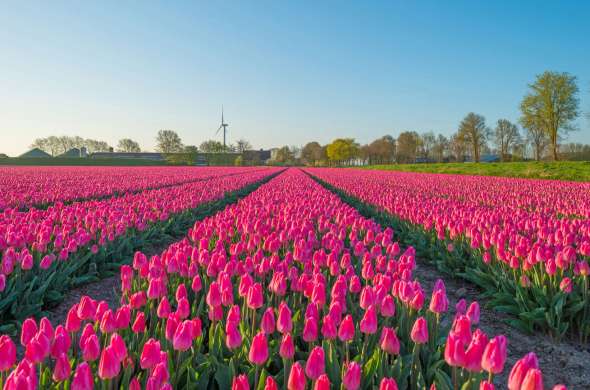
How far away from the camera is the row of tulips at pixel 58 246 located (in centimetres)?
369

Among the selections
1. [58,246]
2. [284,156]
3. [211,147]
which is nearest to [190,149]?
[211,147]

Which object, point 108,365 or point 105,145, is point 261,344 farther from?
point 105,145

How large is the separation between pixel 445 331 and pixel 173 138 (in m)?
119

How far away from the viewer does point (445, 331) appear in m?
3.03

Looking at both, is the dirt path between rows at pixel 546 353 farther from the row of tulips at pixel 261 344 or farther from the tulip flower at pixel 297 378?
the tulip flower at pixel 297 378

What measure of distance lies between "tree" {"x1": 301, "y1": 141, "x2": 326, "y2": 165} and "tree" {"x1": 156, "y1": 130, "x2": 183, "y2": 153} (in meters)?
38.0

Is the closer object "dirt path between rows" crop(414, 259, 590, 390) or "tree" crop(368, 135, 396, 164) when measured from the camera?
"dirt path between rows" crop(414, 259, 590, 390)

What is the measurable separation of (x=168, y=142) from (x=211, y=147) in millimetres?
18059

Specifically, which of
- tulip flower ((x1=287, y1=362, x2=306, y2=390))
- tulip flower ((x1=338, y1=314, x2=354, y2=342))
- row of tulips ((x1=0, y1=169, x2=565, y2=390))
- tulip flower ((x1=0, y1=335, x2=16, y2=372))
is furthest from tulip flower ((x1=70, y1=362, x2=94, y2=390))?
tulip flower ((x1=338, y1=314, x2=354, y2=342))

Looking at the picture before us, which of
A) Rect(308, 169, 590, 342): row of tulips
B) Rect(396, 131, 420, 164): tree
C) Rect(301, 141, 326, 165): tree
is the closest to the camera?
Rect(308, 169, 590, 342): row of tulips

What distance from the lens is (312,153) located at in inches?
4756

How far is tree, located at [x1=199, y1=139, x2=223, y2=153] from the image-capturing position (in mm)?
101375

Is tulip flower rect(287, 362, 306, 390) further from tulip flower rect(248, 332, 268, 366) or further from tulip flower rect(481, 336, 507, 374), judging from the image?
tulip flower rect(481, 336, 507, 374)

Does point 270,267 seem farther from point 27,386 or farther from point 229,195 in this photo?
point 229,195
